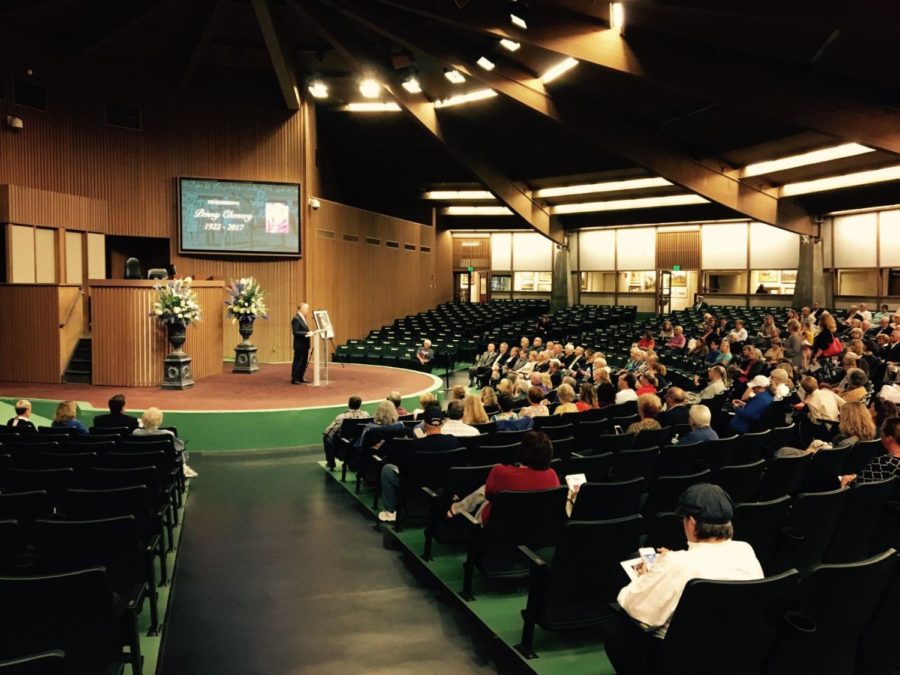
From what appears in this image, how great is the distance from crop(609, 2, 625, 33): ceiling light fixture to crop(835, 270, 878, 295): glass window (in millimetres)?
13076

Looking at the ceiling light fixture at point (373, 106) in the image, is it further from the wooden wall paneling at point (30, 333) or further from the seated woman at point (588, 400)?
the seated woman at point (588, 400)

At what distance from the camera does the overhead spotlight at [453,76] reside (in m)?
14.7

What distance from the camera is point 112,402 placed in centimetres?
705

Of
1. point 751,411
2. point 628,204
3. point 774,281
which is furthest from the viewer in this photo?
point 628,204

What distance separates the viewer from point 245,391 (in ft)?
37.0

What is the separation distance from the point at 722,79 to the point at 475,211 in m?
16.2

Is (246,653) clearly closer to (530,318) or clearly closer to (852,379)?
(852,379)

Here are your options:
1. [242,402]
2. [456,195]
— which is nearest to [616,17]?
[242,402]

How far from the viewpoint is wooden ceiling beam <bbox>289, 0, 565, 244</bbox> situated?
13.6 meters

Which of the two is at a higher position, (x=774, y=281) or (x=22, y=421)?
(x=774, y=281)

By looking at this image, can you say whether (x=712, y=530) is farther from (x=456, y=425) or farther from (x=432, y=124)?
(x=432, y=124)

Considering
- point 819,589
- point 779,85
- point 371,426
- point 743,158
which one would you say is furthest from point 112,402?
point 743,158

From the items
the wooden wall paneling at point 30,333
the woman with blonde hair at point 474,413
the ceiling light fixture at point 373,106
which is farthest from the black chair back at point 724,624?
the ceiling light fixture at point 373,106

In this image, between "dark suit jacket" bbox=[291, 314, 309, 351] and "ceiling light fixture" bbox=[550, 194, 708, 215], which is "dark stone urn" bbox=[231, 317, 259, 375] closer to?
"dark suit jacket" bbox=[291, 314, 309, 351]
